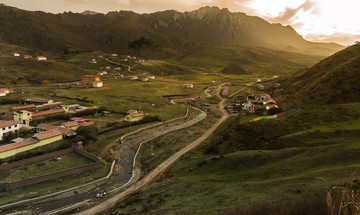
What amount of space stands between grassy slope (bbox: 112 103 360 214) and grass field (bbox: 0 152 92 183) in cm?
1795

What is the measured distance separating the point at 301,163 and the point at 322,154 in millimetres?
3348

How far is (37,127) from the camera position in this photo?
185 feet

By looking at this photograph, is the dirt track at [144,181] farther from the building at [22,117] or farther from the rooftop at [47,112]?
the rooftop at [47,112]

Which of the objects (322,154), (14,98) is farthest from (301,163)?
(14,98)

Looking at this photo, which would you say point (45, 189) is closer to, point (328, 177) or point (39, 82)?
point (328, 177)

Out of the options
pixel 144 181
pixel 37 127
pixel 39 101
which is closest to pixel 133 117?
pixel 37 127

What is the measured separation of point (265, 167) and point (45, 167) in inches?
1456

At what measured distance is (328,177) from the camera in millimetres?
21016

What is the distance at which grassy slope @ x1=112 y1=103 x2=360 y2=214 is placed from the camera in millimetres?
20859

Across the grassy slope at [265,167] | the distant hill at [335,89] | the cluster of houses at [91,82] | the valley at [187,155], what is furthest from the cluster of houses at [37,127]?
the distant hill at [335,89]

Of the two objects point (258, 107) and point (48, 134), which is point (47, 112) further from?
point (258, 107)

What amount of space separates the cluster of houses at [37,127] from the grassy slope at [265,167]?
94.6ft

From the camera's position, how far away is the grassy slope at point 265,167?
20.9 meters

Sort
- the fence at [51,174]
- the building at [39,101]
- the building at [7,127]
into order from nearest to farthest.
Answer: the fence at [51,174] → the building at [7,127] → the building at [39,101]
